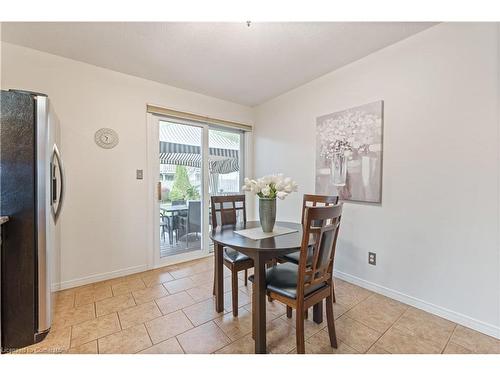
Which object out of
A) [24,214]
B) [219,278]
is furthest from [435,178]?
[24,214]

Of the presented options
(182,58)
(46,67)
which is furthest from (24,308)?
(182,58)

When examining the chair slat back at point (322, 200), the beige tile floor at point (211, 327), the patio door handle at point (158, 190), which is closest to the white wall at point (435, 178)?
the beige tile floor at point (211, 327)

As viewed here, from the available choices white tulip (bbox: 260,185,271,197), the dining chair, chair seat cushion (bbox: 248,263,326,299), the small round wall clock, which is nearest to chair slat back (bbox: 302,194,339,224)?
the dining chair

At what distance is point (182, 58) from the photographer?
2248 millimetres

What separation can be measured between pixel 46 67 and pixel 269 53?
2182 millimetres

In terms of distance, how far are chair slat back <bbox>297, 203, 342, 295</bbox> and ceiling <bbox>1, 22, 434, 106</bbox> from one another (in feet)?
5.05

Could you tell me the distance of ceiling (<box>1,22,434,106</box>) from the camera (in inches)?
70.8

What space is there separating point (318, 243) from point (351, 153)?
1428 millimetres

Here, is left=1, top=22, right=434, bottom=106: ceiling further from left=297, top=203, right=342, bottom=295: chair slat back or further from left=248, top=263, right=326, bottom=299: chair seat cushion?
left=248, top=263, right=326, bottom=299: chair seat cushion

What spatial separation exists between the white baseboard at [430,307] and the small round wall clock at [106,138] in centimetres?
301

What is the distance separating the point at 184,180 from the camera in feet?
10.2

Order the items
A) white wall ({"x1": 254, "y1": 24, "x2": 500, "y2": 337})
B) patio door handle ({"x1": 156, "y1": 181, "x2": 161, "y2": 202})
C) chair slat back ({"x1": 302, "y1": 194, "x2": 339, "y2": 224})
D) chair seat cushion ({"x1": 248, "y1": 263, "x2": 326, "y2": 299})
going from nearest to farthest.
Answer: chair seat cushion ({"x1": 248, "y1": 263, "x2": 326, "y2": 299}), white wall ({"x1": 254, "y1": 24, "x2": 500, "y2": 337}), chair slat back ({"x1": 302, "y1": 194, "x2": 339, "y2": 224}), patio door handle ({"x1": 156, "y1": 181, "x2": 161, "y2": 202})
